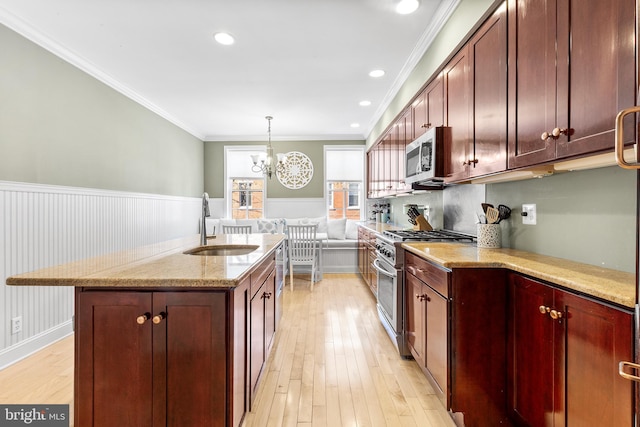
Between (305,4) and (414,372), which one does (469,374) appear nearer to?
(414,372)

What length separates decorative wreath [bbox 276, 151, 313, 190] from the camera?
615 cm

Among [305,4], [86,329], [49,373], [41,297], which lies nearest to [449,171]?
[305,4]

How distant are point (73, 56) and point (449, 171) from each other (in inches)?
137

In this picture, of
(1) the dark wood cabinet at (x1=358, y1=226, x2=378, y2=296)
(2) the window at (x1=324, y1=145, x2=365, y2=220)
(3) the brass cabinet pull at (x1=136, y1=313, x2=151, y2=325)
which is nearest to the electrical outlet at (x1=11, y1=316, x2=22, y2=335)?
(3) the brass cabinet pull at (x1=136, y1=313, x2=151, y2=325)

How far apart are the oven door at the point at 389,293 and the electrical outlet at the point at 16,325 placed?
2.92m

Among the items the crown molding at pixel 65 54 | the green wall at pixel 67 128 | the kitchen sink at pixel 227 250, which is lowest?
the kitchen sink at pixel 227 250

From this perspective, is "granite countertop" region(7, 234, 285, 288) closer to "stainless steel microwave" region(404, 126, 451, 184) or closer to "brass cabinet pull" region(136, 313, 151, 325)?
"brass cabinet pull" region(136, 313, 151, 325)

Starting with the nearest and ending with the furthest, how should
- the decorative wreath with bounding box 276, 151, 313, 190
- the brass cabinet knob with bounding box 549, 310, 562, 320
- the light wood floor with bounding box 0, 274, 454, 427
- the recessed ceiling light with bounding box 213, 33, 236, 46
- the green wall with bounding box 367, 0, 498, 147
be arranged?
1. the brass cabinet knob with bounding box 549, 310, 562, 320
2. the light wood floor with bounding box 0, 274, 454, 427
3. the green wall with bounding box 367, 0, 498, 147
4. the recessed ceiling light with bounding box 213, 33, 236, 46
5. the decorative wreath with bounding box 276, 151, 313, 190

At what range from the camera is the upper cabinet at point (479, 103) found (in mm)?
1648

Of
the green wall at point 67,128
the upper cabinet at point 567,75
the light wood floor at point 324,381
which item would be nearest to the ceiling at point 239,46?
the green wall at point 67,128

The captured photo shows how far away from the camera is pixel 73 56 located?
2.83m

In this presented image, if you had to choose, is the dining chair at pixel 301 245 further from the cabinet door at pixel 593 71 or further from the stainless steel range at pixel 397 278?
the cabinet door at pixel 593 71

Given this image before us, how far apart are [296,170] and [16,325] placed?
458 centimetres

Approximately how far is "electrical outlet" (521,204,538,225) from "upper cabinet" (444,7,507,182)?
14.1 inches
